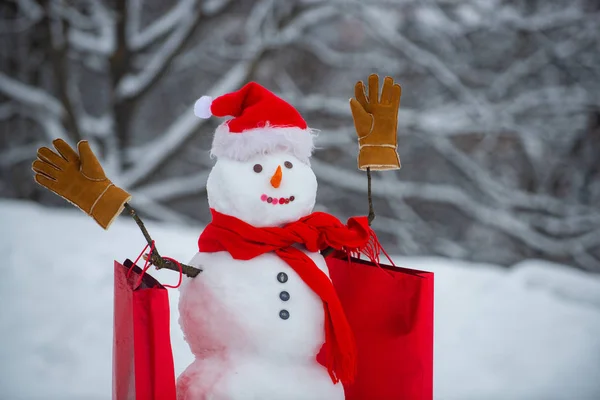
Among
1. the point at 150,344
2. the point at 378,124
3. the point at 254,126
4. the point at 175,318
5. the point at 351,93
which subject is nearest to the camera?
the point at 150,344

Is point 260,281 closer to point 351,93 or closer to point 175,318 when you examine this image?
point 175,318

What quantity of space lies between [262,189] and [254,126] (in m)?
0.09

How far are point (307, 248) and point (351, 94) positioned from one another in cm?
224

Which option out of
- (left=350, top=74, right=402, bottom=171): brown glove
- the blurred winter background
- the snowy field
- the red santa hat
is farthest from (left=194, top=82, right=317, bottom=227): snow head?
the blurred winter background

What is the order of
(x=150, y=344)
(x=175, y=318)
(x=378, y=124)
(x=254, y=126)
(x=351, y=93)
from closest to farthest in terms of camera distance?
(x=150, y=344), (x=254, y=126), (x=378, y=124), (x=175, y=318), (x=351, y=93)

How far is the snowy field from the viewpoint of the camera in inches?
47.5

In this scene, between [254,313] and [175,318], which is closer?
[254,313]

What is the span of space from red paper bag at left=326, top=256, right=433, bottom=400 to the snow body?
11cm

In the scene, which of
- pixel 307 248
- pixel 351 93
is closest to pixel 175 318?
pixel 307 248

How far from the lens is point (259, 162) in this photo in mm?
802

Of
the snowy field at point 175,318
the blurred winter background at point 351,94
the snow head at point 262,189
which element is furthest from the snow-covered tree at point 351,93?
the snow head at point 262,189

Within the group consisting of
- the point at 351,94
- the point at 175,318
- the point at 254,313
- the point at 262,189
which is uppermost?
the point at 351,94

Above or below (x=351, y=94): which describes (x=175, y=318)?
below

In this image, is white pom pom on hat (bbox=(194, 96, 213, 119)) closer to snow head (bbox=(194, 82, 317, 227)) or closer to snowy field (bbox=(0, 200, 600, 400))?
snow head (bbox=(194, 82, 317, 227))
